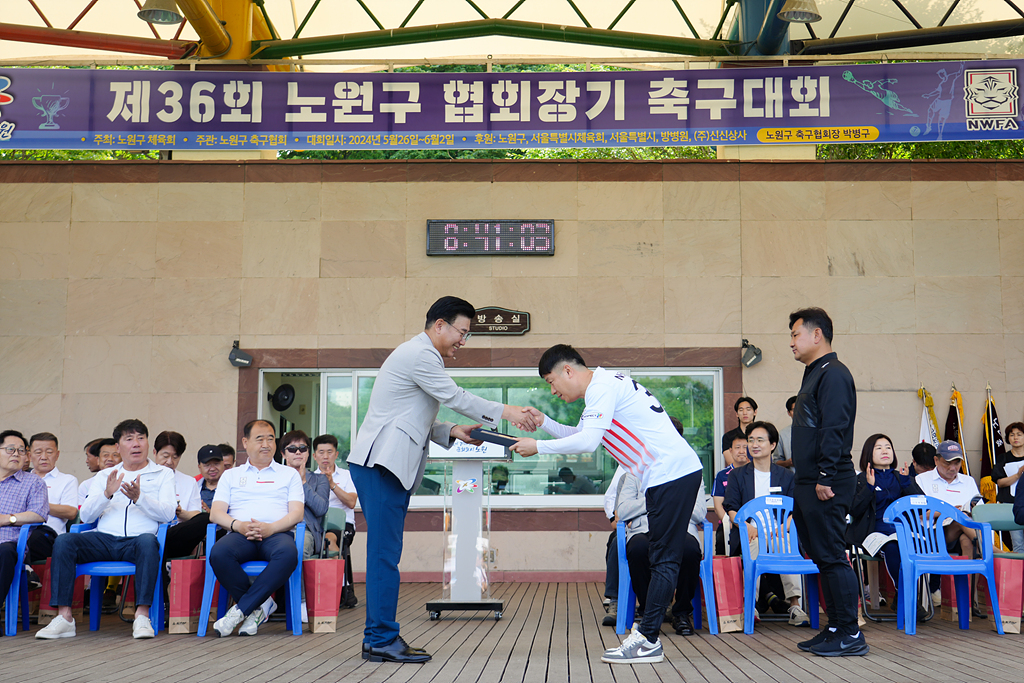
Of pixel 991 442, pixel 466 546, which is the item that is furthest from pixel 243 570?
pixel 991 442

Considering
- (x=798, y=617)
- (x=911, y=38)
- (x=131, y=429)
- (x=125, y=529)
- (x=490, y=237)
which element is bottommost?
(x=798, y=617)

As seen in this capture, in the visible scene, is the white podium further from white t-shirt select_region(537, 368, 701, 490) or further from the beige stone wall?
the beige stone wall

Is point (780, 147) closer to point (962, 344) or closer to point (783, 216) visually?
point (783, 216)

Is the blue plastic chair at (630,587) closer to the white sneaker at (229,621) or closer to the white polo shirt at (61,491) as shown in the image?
the white sneaker at (229,621)

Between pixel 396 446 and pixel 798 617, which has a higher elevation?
pixel 396 446

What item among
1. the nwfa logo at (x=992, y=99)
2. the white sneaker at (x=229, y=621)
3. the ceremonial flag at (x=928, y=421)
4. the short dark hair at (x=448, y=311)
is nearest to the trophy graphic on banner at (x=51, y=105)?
the white sneaker at (x=229, y=621)

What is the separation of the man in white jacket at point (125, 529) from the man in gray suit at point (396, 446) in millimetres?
1597

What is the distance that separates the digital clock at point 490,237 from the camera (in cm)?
854

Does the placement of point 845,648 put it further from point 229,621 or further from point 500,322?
point 500,322

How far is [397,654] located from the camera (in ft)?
13.2

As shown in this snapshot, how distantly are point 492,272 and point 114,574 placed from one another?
4584mm

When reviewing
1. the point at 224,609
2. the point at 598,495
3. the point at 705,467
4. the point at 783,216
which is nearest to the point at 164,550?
the point at 224,609

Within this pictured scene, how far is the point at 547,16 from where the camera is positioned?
31.3 feet

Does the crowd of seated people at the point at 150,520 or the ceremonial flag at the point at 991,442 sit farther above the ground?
the ceremonial flag at the point at 991,442
